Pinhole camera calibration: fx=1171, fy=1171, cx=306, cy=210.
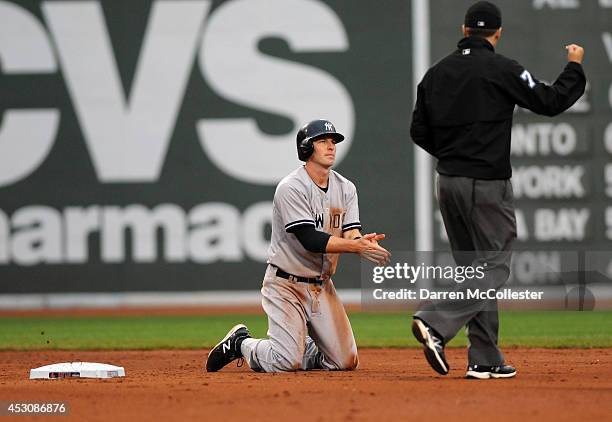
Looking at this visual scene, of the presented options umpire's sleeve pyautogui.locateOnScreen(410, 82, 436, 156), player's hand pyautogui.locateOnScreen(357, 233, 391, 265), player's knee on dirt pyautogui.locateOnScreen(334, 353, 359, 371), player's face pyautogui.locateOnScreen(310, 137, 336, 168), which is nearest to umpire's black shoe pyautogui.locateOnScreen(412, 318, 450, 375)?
player's hand pyautogui.locateOnScreen(357, 233, 391, 265)

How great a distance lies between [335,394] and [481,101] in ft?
5.96

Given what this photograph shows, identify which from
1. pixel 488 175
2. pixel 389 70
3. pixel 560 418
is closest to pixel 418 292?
pixel 389 70

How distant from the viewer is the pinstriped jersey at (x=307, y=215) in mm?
7215

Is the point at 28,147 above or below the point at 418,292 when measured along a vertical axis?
above

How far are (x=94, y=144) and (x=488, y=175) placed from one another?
10705mm

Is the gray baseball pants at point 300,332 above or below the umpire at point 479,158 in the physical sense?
below

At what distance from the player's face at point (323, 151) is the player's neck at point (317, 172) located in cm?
5

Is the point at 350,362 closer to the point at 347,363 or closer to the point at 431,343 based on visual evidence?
the point at 347,363

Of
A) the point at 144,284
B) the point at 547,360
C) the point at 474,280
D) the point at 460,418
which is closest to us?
the point at 460,418

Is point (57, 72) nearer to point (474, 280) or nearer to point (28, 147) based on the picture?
point (28, 147)

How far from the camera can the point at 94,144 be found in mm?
16312

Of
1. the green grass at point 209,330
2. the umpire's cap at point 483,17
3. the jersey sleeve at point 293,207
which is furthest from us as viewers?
the green grass at point 209,330

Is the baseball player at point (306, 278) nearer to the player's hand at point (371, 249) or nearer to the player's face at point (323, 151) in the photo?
the player's face at point (323, 151)

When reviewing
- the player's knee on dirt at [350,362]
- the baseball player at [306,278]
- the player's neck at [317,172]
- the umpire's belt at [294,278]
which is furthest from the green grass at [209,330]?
the player's neck at [317,172]
